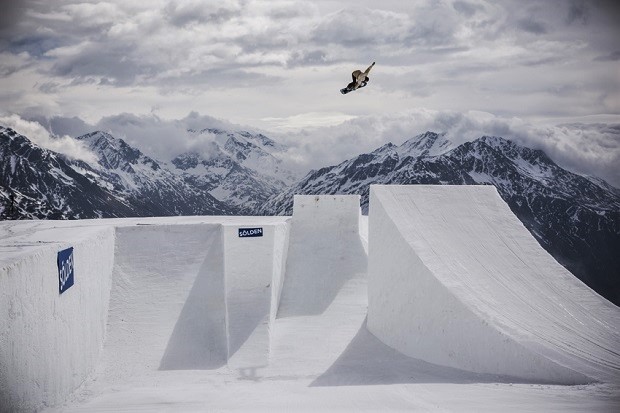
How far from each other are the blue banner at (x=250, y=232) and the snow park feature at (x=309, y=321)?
0.30 ft

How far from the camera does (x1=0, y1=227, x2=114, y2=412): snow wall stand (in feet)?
40.2

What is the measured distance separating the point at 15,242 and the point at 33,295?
3.80 metres

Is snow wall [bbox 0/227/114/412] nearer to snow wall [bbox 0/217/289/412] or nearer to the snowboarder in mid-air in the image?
snow wall [bbox 0/217/289/412]

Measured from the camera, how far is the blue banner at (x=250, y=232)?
80.1ft

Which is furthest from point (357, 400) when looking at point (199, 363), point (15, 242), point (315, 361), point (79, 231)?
point (79, 231)

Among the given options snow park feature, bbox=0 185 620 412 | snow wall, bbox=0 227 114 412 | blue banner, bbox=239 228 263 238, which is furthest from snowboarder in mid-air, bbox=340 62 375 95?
snow wall, bbox=0 227 114 412

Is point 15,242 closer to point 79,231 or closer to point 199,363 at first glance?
point 79,231

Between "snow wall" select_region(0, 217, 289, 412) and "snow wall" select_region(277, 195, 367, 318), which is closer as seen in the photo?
"snow wall" select_region(0, 217, 289, 412)

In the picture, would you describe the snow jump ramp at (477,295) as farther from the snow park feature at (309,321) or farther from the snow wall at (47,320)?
the snow wall at (47,320)

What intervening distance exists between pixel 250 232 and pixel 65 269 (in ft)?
30.6

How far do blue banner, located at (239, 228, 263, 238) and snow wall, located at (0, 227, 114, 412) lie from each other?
5764mm

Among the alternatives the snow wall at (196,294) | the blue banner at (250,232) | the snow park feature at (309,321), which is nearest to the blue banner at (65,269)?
the snow park feature at (309,321)

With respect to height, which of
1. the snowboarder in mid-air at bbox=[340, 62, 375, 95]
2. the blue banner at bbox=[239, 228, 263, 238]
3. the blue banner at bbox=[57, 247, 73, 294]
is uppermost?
the snowboarder in mid-air at bbox=[340, 62, 375, 95]

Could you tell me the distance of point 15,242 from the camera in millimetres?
16781
